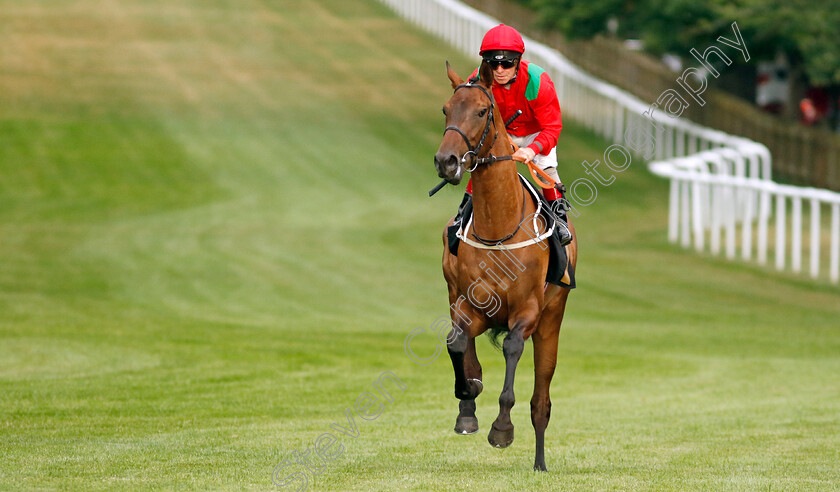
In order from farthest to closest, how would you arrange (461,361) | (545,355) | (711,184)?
(711,184)
(545,355)
(461,361)

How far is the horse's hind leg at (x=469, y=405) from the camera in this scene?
8.35 meters

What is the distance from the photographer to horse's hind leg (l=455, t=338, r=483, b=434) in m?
8.35

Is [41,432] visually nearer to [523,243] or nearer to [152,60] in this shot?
[523,243]

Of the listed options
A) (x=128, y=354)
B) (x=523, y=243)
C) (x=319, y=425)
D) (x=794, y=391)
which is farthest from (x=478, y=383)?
(x=128, y=354)

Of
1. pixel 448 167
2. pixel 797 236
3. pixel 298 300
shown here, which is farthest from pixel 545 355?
pixel 797 236

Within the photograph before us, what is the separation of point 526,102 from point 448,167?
1561mm

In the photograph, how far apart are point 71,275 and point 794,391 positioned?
1203 centimetres

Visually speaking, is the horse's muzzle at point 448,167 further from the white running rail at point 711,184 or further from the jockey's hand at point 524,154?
the white running rail at point 711,184

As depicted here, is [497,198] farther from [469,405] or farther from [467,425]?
[467,425]

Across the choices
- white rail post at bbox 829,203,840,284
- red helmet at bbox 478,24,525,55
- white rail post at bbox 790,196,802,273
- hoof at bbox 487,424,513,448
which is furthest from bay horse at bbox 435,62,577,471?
white rail post at bbox 790,196,802,273

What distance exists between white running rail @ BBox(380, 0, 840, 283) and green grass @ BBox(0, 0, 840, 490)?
25.8 inches

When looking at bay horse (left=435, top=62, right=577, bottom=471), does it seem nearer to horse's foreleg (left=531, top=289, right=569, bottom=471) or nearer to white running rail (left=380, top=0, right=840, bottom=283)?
horse's foreleg (left=531, top=289, right=569, bottom=471)

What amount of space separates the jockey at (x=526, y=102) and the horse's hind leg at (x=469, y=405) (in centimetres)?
100

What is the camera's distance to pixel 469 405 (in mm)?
8414
